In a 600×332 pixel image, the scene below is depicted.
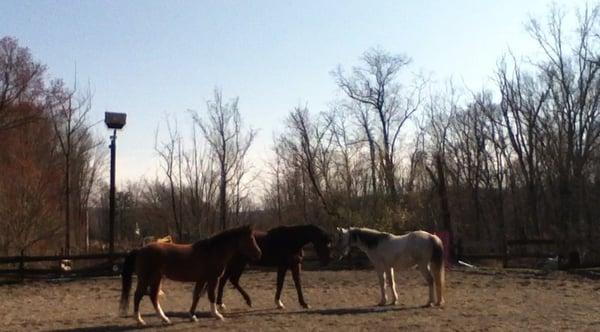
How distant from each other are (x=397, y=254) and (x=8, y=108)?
2191cm

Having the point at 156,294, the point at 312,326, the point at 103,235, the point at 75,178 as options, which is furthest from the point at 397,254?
the point at 103,235

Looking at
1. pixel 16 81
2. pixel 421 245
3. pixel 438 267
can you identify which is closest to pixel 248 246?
pixel 421 245

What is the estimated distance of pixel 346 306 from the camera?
1211 centimetres

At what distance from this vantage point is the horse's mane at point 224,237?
10.4 metres

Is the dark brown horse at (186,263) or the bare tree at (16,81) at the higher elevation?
the bare tree at (16,81)

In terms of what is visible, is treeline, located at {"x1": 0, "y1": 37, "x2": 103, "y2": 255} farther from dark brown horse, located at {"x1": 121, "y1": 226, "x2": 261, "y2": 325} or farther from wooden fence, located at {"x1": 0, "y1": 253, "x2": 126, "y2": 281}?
dark brown horse, located at {"x1": 121, "y1": 226, "x2": 261, "y2": 325}

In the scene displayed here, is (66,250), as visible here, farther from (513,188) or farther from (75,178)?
(513,188)

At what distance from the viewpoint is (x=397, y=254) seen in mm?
11820

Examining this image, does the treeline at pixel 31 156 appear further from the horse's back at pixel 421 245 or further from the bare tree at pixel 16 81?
the horse's back at pixel 421 245

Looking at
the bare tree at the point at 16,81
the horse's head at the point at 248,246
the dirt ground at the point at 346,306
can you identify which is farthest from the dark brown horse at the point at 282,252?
the bare tree at the point at 16,81

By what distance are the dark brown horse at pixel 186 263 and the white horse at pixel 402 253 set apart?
7.75 feet

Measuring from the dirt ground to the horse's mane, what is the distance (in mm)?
1171

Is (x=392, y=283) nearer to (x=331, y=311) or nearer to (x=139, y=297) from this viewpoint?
(x=331, y=311)

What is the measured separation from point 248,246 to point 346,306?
2.61m
